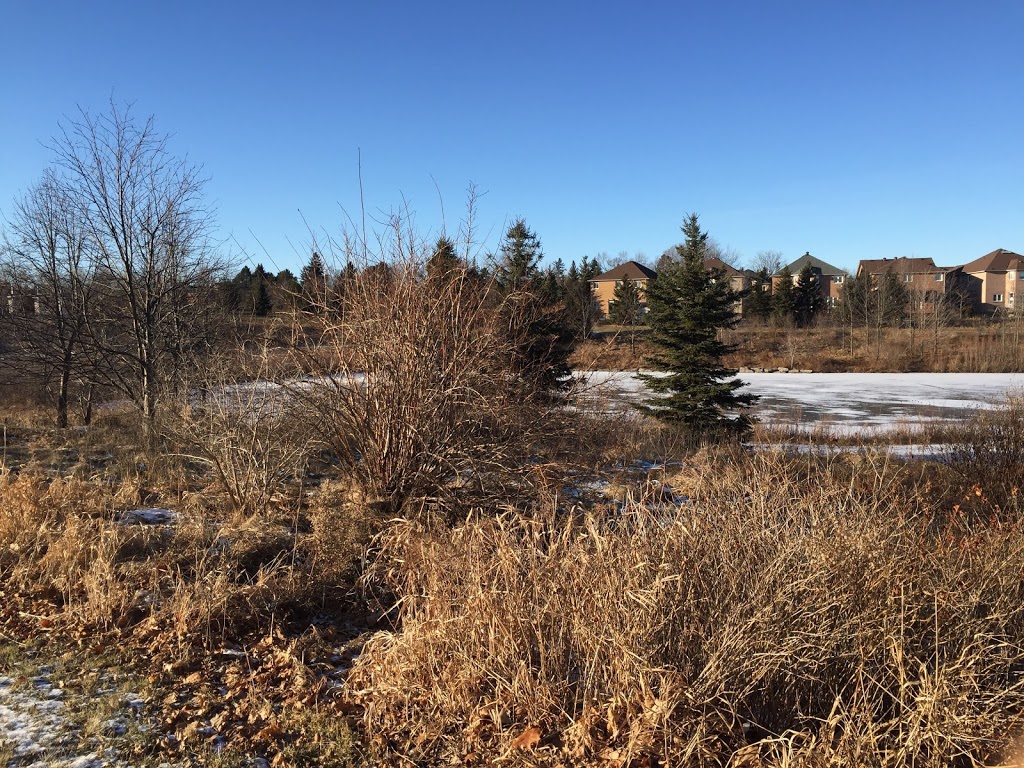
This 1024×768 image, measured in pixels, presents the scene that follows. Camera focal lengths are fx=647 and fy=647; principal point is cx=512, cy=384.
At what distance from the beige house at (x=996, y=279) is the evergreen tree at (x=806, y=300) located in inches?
1214

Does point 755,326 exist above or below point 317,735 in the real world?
above

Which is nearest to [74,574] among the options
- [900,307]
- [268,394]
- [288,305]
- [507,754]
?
[268,394]

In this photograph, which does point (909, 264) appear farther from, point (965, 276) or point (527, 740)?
point (527, 740)

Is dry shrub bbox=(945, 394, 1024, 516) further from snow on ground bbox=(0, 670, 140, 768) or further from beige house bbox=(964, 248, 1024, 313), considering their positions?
beige house bbox=(964, 248, 1024, 313)

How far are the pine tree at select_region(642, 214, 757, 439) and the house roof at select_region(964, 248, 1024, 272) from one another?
76.9 meters

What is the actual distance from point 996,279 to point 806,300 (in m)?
37.4

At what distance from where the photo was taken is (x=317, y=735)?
10.6 feet

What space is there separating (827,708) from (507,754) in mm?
1534

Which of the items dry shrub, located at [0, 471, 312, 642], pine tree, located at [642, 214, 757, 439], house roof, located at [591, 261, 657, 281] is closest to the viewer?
dry shrub, located at [0, 471, 312, 642]

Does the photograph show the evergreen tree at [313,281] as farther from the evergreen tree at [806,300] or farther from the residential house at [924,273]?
the residential house at [924,273]

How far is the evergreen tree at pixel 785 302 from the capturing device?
51.8 m

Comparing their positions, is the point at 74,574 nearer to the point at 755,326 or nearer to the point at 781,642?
the point at 781,642

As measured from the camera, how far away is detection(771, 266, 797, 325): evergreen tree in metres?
51.8

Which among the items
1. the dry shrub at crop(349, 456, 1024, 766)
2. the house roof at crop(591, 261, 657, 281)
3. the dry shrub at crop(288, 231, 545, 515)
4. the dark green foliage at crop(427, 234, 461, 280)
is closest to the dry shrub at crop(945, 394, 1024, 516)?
the dry shrub at crop(349, 456, 1024, 766)
